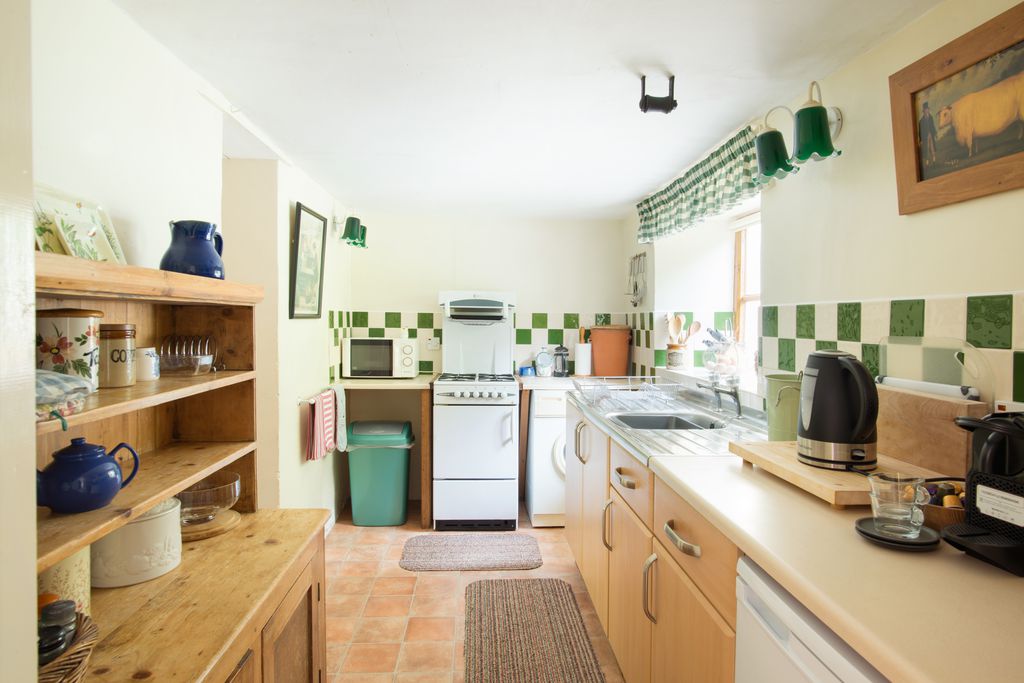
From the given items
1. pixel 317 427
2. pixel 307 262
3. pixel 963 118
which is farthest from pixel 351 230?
pixel 963 118

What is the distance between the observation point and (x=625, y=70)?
160 cm

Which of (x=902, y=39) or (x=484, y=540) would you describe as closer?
(x=902, y=39)

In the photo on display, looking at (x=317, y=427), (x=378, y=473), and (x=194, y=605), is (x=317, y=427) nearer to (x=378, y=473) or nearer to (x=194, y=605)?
(x=378, y=473)

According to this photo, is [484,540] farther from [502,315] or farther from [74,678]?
[74,678]

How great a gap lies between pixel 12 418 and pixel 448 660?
1.90 metres

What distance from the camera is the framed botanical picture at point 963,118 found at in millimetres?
1037

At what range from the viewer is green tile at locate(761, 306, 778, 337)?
192 centimetres

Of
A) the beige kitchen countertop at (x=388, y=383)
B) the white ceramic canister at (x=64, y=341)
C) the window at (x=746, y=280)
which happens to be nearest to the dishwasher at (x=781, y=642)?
the white ceramic canister at (x=64, y=341)

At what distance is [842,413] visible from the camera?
1136 millimetres

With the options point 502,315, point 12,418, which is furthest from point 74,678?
point 502,315

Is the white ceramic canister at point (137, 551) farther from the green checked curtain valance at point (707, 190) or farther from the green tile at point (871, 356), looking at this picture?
the green checked curtain valance at point (707, 190)

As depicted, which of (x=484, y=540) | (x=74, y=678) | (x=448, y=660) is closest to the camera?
(x=74, y=678)

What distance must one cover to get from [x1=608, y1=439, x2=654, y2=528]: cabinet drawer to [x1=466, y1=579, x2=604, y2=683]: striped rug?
746 mm

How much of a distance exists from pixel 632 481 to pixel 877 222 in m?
1.05
